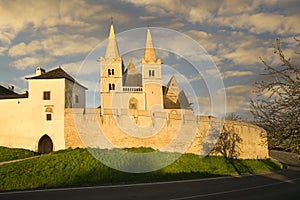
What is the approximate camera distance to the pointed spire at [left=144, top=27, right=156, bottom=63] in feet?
196

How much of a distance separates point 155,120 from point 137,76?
90.4 ft

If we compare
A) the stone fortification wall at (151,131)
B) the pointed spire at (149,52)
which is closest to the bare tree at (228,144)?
the stone fortification wall at (151,131)

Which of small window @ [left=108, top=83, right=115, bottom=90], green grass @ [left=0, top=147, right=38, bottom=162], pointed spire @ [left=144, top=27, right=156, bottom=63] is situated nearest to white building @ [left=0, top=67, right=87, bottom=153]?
green grass @ [left=0, top=147, right=38, bottom=162]

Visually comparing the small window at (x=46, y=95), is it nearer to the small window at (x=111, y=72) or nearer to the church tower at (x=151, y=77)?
the church tower at (x=151, y=77)

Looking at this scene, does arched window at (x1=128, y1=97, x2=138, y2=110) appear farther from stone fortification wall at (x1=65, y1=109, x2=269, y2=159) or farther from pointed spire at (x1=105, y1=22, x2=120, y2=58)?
stone fortification wall at (x1=65, y1=109, x2=269, y2=159)

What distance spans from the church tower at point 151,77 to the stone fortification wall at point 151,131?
17143mm

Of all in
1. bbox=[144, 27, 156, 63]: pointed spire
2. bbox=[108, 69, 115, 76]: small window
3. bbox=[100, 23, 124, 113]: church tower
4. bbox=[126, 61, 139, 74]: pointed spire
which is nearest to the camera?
bbox=[100, 23, 124, 113]: church tower

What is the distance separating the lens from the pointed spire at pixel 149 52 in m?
59.8

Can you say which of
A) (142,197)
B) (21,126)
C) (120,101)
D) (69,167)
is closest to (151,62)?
(120,101)

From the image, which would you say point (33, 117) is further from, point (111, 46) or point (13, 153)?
point (111, 46)

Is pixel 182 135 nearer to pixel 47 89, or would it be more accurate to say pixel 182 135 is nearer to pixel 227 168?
pixel 227 168

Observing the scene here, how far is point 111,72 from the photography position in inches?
2328

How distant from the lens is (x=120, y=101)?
5412 cm

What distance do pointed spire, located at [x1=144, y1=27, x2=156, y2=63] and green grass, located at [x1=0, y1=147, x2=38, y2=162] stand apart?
30980mm
